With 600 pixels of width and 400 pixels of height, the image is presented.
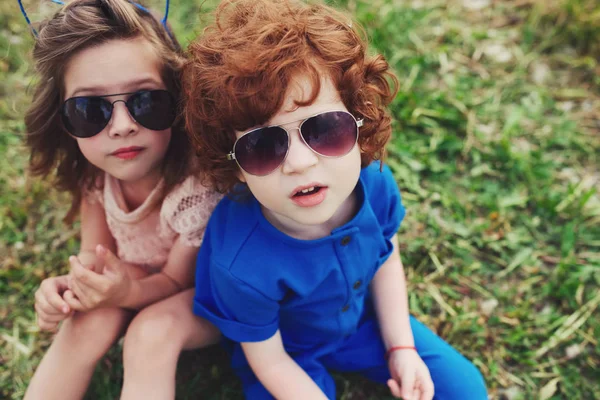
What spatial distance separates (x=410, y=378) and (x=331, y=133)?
96 centimetres

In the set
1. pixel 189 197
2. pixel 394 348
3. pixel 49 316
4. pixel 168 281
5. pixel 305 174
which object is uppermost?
pixel 305 174

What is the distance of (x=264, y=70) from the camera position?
4.63 ft

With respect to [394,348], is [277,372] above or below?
above

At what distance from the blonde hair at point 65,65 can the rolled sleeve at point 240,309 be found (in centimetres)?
47

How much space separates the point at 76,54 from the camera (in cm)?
179

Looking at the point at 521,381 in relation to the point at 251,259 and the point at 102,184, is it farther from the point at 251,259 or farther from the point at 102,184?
the point at 102,184

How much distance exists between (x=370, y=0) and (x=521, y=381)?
2.58 m

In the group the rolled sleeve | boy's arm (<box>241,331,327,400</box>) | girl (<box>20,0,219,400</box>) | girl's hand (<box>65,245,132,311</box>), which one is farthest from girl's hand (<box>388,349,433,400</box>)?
girl's hand (<box>65,245,132,311</box>)

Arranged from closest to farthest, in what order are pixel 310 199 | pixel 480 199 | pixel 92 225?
pixel 310 199 → pixel 92 225 → pixel 480 199

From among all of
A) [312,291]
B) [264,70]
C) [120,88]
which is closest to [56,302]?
[120,88]

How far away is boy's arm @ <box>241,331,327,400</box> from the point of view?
183 centimetres

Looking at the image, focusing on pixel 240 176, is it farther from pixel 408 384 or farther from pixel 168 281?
pixel 408 384

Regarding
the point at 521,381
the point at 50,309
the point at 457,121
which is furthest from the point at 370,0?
the point at 50,309

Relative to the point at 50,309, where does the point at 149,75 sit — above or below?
above
